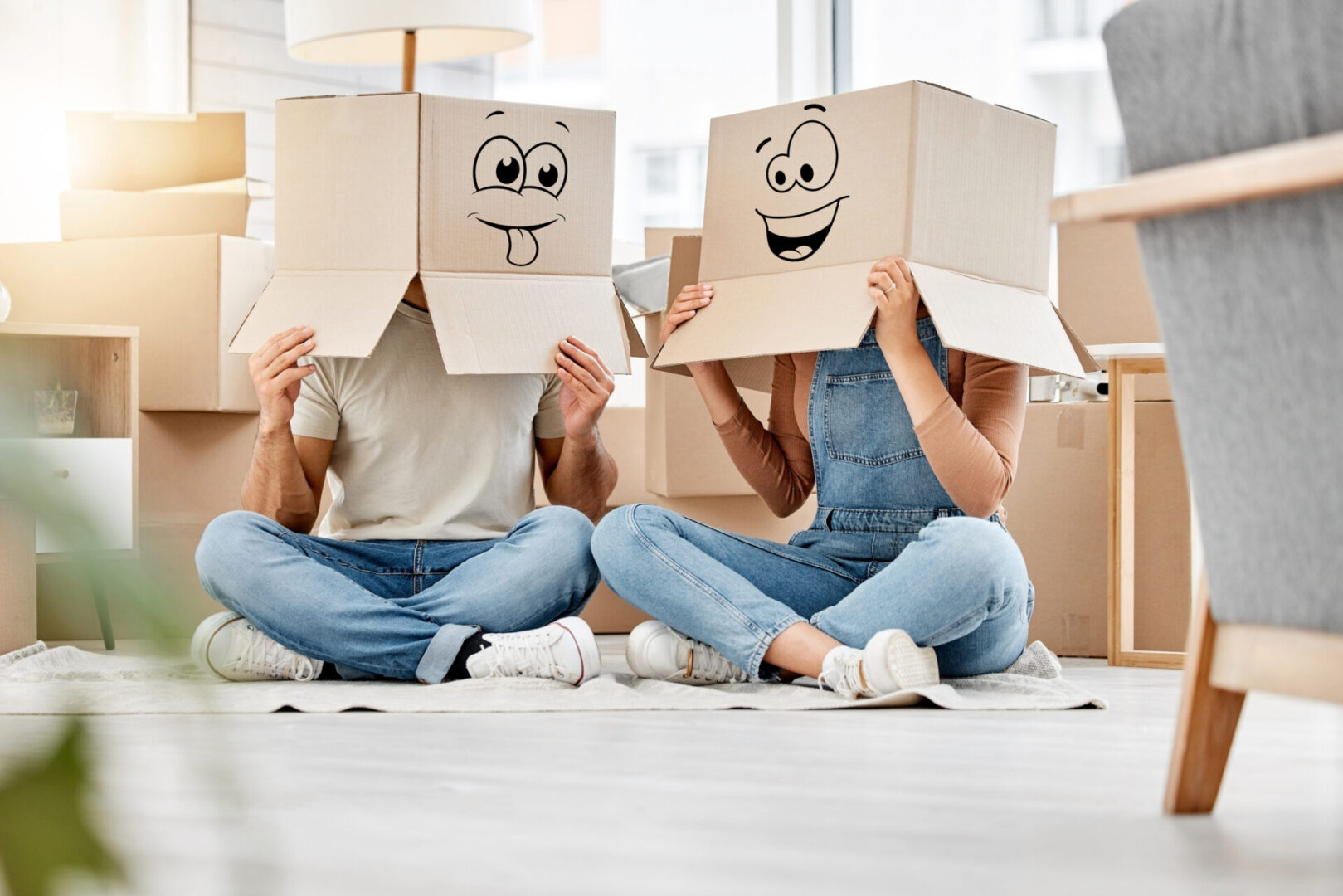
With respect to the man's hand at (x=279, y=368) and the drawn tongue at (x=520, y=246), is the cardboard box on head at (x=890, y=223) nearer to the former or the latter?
the drawn tongue at (x=520, y=246)

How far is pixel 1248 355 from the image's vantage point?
65 centimetres

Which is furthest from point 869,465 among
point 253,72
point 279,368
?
point 253,72

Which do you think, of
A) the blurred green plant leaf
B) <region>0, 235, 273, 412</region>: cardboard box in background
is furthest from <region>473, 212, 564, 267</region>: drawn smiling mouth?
the blurred green plant leaf

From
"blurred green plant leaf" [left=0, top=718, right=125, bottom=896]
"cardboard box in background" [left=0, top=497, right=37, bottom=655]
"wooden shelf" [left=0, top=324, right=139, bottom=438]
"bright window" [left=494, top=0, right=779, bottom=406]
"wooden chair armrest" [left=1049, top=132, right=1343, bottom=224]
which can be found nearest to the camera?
"blurred green plant leaf" [left=0, top=718, right=125, bottom=896]

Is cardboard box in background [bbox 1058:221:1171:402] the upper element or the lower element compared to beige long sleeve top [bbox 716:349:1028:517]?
upper

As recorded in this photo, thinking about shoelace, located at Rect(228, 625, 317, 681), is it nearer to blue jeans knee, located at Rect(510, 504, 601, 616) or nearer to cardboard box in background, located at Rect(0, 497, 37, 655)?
blue jeans knee, located at Rect(510, 504, 601, 616)

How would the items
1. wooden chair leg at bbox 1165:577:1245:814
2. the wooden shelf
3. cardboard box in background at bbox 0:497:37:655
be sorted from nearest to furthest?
1. wooden chair leg at bbox 1165:577:1245:814
2. cardboard box in background at bbox 0:497:37:655
3. the wooden shelf

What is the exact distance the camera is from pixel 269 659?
1.41 m

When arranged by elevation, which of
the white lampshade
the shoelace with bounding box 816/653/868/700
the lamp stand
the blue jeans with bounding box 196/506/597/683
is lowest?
the shoelace with bounding box 816/653/868/700

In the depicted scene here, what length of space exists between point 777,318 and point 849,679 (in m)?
0.38

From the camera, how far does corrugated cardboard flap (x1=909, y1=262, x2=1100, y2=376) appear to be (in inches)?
49.5

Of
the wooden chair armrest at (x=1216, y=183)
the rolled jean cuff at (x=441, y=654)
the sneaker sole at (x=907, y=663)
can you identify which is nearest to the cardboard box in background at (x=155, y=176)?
the rolled jean cuff at (x=441, y=654)

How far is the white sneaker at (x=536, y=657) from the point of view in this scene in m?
1.35

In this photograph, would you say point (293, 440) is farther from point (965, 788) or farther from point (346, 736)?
point (965, 788)
